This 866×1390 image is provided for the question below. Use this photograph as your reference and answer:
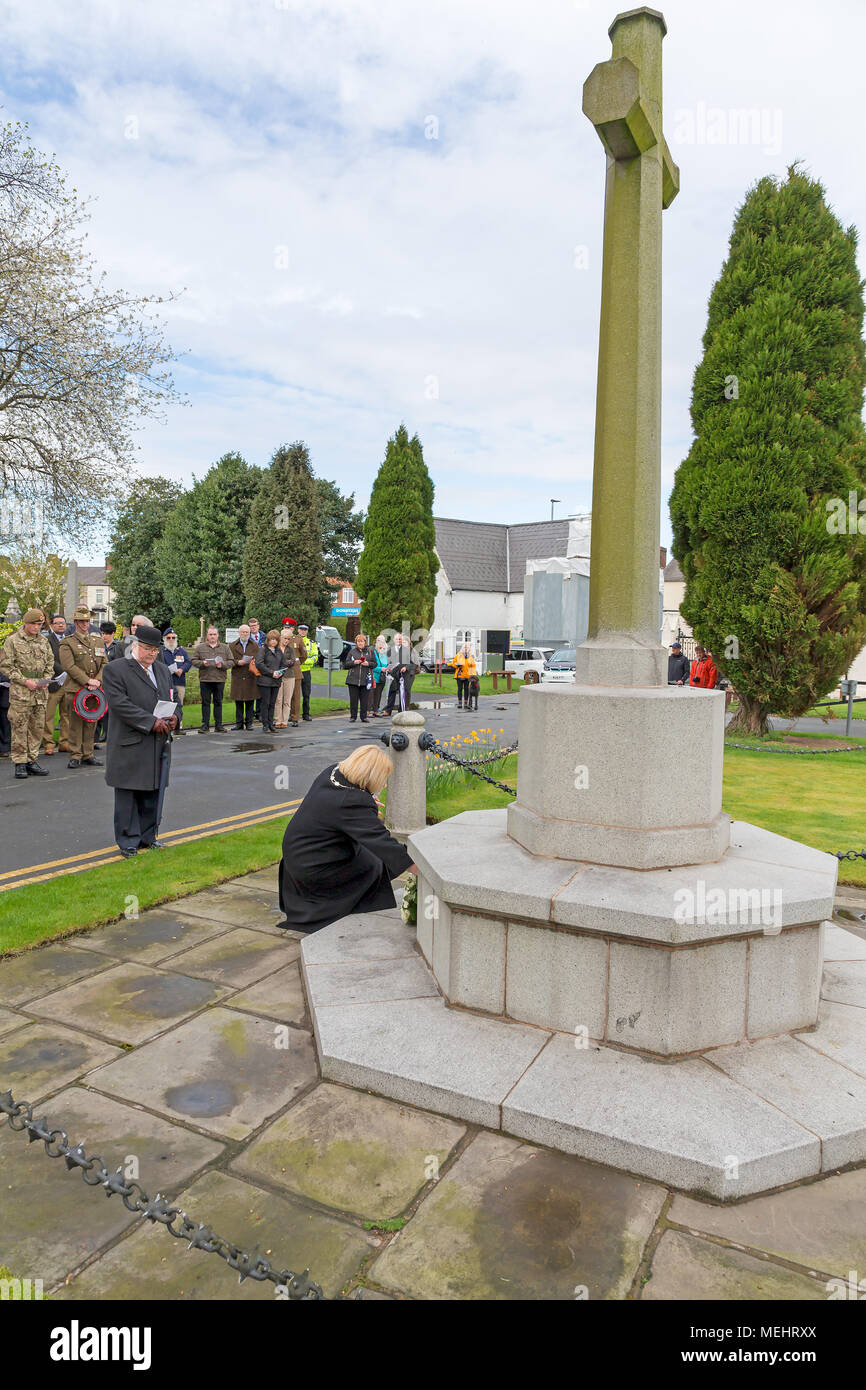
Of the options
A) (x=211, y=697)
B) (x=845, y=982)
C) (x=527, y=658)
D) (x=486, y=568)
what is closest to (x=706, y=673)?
(x=211, y=697)

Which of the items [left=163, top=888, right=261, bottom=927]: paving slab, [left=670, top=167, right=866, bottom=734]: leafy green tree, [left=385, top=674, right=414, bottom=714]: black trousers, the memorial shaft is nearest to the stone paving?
[left=163, top=888, right=261, bottom=927]: paving slab

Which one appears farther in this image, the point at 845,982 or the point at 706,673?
the point at 706,673

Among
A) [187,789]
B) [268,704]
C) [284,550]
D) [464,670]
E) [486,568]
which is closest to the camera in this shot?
[187,789]

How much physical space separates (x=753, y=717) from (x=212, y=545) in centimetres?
3191

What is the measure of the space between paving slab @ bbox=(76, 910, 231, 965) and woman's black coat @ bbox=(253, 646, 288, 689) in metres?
9.54

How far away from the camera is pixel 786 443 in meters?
13.3

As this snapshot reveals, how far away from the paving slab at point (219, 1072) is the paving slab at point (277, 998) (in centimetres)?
10

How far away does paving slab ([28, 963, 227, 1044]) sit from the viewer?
13.0 ft

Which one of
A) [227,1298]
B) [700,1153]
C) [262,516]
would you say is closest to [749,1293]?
[700,1153]

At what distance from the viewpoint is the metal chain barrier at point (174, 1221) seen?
6.97ft

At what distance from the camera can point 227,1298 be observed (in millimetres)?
2303

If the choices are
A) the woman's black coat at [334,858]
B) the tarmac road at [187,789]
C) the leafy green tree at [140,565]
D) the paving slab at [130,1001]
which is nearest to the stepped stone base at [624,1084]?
the paving slab at [130,1001]

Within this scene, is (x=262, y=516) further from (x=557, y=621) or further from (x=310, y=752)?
(x=310, y=752)

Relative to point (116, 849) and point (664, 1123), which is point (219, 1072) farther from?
point (116, 849)
